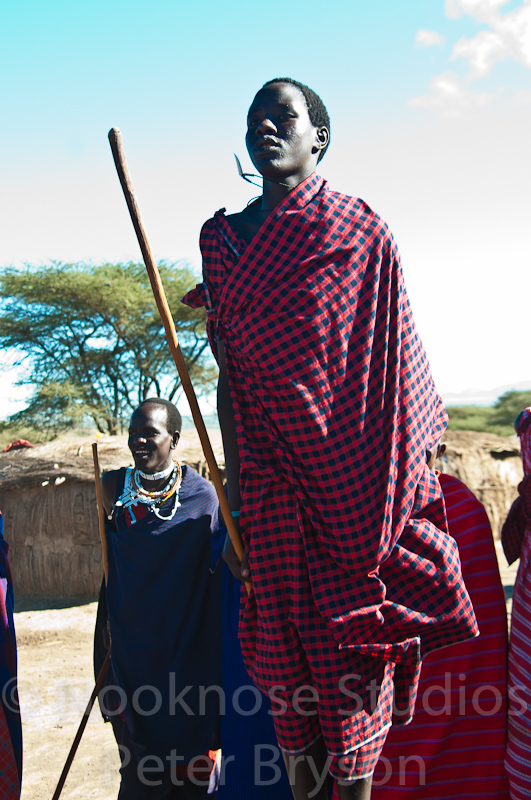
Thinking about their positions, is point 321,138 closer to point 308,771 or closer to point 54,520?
point 308,771

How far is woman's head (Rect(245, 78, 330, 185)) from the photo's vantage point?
1.92 meters

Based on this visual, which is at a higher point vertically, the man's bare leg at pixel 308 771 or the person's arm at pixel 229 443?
the person's arm at pixel 229 443

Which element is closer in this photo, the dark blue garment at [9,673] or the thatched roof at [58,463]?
the dark blue garment at [9,673]

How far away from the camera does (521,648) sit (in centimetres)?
270

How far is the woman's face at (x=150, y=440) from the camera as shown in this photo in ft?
11.4

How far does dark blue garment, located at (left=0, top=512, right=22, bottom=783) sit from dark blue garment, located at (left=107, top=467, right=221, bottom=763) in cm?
48

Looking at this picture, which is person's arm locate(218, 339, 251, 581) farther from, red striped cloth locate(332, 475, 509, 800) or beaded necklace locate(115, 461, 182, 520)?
beaded necklace locate(115, 461, 182, 520)

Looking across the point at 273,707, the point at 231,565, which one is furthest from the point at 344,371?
the point at 273,707

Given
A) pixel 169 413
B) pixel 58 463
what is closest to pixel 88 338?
pixel 58 463

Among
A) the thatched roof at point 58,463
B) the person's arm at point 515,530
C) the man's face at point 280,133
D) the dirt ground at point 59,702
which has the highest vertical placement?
the man's face at point 280,133

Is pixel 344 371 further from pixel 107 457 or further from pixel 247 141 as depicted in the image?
pixel 107 457

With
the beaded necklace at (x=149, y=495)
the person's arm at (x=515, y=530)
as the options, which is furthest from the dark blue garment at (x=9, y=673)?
the person's arm at (x=515, y=530)

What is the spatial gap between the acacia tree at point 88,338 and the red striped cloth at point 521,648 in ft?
50.9

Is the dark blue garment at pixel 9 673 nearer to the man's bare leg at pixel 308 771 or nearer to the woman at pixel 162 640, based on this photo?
the woman at pixel 162 640
